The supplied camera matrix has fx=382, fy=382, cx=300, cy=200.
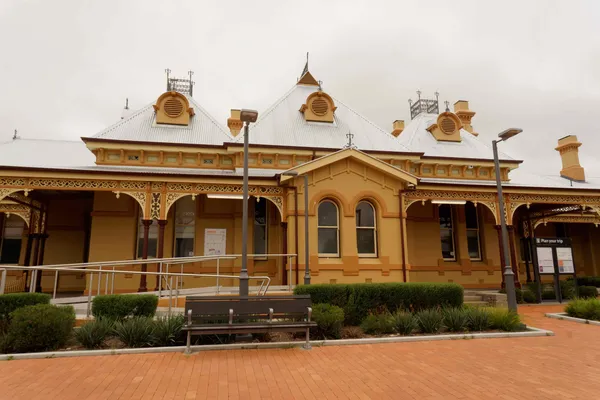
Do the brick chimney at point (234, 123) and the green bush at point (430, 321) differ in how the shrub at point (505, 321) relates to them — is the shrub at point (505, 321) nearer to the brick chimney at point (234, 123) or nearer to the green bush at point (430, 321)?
the green bush at point (430, 321)

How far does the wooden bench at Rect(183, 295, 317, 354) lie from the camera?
24.9ft

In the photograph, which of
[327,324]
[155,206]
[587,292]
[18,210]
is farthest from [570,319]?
[18,210]

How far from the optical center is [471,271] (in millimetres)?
19125

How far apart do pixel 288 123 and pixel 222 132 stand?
3.42 m

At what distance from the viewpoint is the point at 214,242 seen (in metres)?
16.9

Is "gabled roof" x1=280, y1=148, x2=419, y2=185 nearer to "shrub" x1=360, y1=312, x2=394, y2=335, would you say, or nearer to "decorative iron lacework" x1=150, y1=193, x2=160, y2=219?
"decorative iron lacework" x1=150, y1=193, x2=160, y2=219

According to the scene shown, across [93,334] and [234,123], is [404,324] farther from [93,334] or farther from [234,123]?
[234,123]

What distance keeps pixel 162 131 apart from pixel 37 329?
509 inches

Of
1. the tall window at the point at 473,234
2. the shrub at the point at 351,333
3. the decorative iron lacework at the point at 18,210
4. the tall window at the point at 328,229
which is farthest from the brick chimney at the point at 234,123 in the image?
the shrub at the point at 351,333

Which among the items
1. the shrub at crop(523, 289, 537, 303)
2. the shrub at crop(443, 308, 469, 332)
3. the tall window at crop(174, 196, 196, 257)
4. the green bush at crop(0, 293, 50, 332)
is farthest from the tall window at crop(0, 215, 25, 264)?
the shrub at crop(523, 289, 537, 303)

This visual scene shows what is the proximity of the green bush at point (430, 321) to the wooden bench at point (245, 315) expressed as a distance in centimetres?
304

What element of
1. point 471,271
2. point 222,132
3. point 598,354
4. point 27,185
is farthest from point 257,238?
point 598,354

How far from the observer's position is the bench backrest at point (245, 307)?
25.9 ft

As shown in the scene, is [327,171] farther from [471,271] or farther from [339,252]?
[471,271]
